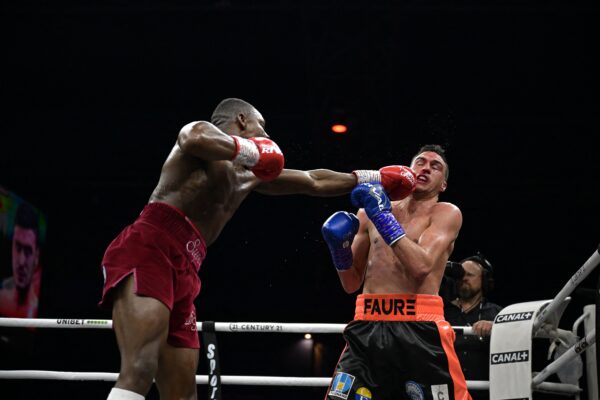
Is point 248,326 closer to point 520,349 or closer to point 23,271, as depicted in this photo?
point 520,349

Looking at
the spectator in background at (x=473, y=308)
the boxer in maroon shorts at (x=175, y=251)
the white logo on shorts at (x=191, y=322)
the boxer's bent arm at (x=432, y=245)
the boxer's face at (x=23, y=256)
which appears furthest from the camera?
the boxer's face at (x=23, y=256)

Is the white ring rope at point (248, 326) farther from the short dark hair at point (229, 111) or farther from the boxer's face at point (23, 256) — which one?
the boxer's face at point (23, 256)

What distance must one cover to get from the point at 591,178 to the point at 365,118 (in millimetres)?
3128

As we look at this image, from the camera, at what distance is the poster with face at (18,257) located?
7109 mm

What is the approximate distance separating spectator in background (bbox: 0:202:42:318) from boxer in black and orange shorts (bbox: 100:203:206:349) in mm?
5053

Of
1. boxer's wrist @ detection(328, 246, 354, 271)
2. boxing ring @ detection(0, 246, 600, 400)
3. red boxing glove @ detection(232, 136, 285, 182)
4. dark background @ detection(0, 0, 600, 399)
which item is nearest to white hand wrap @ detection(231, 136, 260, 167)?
red boxing glove @ detection(232, 136, 285, 182)

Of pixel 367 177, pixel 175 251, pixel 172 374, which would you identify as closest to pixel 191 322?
pixel 172 374

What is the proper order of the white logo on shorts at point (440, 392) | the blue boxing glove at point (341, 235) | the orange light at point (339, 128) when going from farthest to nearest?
the orange light at point (339, 128)
the blue boxing glove at point (341, 235)
the white logo on shorts at point (440, 392)

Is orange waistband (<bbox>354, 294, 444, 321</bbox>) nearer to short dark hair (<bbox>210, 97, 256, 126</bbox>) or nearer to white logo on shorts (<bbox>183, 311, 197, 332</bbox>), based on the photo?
white logo on shorts (<bbox>183, 311, 197, 332</bbox>)

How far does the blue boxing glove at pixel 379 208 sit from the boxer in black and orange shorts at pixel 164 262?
0.71m

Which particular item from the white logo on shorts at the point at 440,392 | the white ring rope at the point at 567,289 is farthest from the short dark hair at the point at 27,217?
the white logo on shorts at the point at 440,392

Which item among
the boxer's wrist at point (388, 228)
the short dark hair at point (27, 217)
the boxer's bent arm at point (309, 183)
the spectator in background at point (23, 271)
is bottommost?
the boxer's wrist at point (388, 228)

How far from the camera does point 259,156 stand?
2.49 meters

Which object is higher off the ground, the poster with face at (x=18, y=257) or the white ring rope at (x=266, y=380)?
the poster with face at (x=18, y=257)
